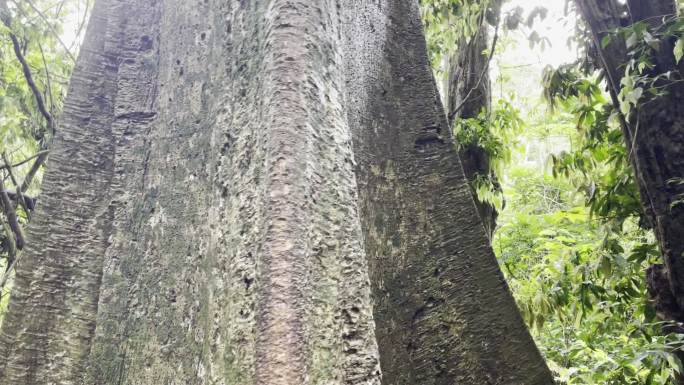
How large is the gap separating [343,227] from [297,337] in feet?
0.94

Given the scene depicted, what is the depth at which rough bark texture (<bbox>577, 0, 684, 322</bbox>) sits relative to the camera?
2.52 meters

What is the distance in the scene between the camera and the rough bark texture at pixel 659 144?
2521 mm

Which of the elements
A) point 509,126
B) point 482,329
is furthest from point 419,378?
point 509,126

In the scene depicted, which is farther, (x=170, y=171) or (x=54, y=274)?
(x=54, y=274)

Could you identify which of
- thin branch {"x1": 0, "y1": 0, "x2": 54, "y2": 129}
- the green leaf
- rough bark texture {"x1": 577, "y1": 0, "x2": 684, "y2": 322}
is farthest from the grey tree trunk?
thin branch {"x1": 0, "y1": 0, "x2": 54, "y2": 129}

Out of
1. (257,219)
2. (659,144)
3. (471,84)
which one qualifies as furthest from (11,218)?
(659,144)

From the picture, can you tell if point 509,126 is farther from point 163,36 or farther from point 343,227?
point 343,227

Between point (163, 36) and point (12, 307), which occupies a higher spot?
point (163, 36)

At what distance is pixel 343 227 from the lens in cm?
127

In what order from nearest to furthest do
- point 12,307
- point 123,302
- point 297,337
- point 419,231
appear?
point 297,337, point 123,302, point 12,307, point 419,231

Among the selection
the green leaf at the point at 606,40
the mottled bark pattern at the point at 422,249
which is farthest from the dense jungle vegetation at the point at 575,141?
the mottled bark pattern at the point at 422,249

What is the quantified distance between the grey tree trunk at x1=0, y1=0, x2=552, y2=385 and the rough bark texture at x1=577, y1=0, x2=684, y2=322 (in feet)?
3.13

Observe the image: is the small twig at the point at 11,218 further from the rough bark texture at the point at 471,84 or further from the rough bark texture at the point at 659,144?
the rough bark texture at the point at 659,144

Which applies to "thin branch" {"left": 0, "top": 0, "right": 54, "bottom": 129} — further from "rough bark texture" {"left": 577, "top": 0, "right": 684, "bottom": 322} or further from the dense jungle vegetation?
"rough bark texture" {"left": 577, "top": 0, "right": 684, "bottom": 322}
